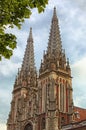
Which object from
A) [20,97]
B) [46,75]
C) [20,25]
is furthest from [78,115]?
[20,25]

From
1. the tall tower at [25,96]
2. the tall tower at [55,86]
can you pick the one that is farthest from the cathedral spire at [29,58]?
the tall tower at [55,86]

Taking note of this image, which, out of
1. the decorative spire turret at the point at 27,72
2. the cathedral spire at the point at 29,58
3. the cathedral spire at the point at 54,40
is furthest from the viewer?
the cathedral spire at the point at 29,58

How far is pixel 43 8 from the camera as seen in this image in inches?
413

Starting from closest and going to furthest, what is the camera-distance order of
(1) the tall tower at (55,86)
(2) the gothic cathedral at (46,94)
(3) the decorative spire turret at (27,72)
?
(1) the tall tower at (55,86) < (2) the gothic cathedral at (46,94) < (3) the decorative spire turret at (27,72)

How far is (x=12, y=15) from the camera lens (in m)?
10.6

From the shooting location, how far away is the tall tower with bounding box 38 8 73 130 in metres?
47.3

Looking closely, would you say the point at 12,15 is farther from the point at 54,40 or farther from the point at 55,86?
the point at 54,40

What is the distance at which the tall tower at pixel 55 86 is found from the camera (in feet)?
155

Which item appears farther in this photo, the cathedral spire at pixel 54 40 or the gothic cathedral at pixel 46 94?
the cathedral spire at pixel 54 40

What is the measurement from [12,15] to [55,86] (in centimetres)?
4010

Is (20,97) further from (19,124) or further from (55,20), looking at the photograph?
(55,20)

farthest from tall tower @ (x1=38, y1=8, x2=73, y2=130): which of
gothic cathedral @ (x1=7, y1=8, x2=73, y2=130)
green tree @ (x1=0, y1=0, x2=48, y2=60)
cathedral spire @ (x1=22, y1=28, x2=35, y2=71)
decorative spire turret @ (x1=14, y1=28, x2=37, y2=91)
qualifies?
green tree @ (x1=0, y1=0, x2=48, y2=60)

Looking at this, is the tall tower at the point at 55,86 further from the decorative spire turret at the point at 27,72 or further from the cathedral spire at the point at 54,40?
the decorative spire turret at the point at 27,72

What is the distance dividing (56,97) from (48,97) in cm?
143
